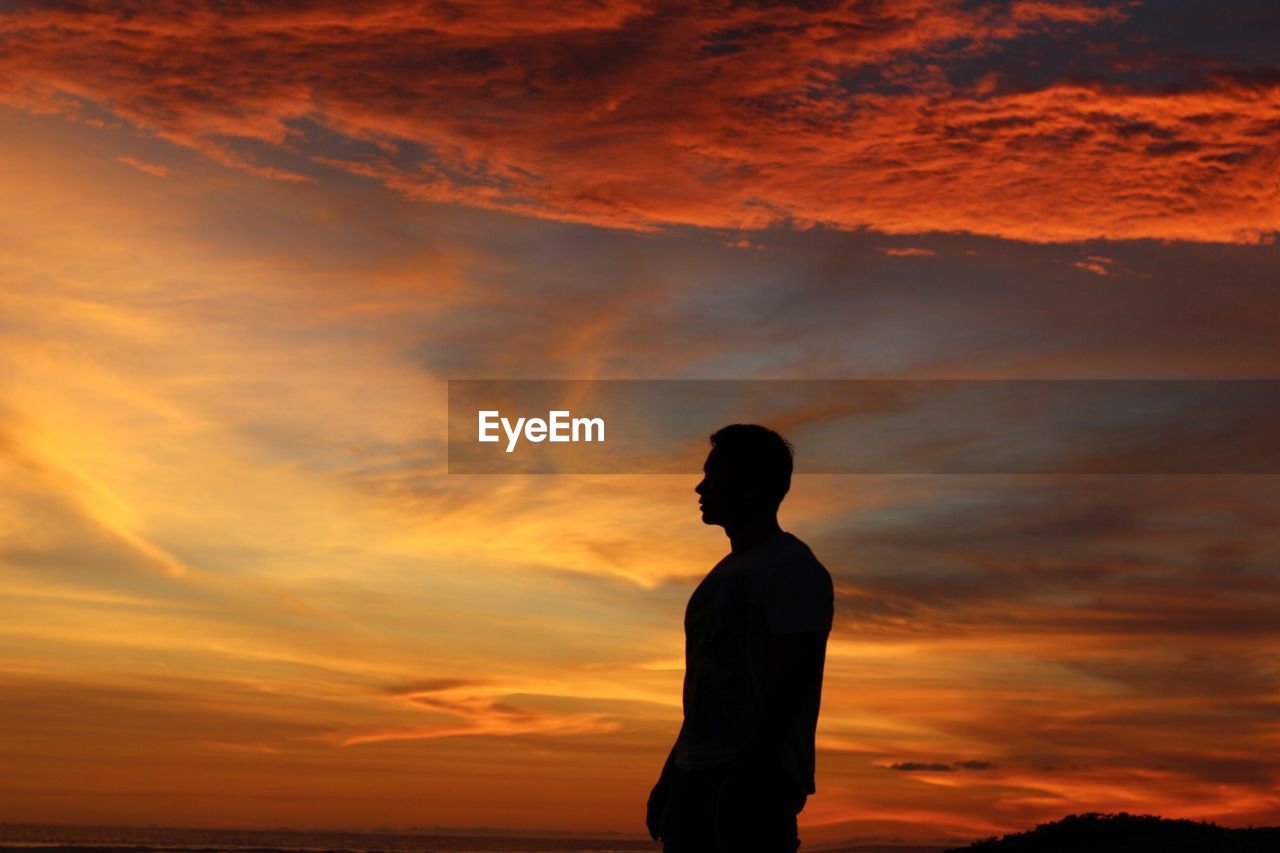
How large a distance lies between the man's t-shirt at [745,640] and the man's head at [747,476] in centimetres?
14

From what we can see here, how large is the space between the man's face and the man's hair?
35mm

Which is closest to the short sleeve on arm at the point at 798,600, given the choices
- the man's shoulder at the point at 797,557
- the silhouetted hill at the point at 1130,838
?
the man's shoulder at the point at 797,557

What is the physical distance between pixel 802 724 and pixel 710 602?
53 cm

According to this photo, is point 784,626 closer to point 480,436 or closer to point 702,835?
point 702,835

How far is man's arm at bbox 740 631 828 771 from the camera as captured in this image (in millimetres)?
4625

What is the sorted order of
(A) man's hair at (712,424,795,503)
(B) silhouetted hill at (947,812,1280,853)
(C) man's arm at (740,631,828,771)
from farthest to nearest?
(B) silhouetted hill at (947,812,1280,853), (A) man's hair at (712,424,795,503), (C) man's arm at (740,631,828,771)

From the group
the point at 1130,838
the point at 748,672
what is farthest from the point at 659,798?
the point at 1130,838

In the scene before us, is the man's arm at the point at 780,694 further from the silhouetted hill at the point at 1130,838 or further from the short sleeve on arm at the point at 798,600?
the silhouetted hill at the point at 1130,838

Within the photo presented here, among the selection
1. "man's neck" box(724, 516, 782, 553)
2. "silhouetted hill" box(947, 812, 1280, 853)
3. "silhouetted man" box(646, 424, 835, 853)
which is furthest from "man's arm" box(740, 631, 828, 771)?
"silhouetted hill" box(947, 812, 1280, 853)

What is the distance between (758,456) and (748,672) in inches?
30.4

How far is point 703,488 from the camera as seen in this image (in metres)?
5.07

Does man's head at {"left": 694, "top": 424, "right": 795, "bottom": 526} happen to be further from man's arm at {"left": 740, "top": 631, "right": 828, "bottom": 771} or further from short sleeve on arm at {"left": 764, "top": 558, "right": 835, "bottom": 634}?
man's arm at {"left": 740, "top": 631, "right": 828, "bottom": 771}

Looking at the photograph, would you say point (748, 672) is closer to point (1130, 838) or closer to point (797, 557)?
point (797, 557)

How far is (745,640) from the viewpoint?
4.82 m
